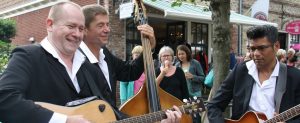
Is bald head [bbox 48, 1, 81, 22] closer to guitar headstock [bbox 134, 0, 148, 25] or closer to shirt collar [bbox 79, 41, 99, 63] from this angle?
shirt collar [bbox 79, 41, 99, 63]

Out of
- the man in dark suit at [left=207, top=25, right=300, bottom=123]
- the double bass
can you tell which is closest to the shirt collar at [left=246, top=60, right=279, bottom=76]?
the man in dark suit at [left=207, top=25, right=300, bottom=123]

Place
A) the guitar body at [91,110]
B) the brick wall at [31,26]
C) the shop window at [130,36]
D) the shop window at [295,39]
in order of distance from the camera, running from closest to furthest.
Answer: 1. the guitar body at [91,110]
2. the shop window at [130,36]
3. the brick wall at [31,26]
4. the shop window at [295,39]

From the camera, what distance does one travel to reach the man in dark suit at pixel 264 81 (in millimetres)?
3410

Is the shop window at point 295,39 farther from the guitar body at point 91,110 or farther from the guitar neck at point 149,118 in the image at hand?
the guitar body at point 91,110

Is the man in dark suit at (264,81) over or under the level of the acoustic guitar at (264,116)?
over

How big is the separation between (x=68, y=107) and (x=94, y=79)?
53 cm

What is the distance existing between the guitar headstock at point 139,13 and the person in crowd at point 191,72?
2.89m

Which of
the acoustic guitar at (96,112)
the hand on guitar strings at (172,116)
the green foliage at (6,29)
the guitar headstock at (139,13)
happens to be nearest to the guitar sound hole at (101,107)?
the acoustic guitar at (96,112)

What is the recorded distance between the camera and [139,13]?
3.97m

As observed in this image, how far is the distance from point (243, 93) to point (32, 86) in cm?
200

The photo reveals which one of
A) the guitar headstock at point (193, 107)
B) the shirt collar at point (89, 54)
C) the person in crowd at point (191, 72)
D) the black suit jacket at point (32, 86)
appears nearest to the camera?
the black suit jacket at point (32, 86)

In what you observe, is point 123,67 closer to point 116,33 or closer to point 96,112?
point 96,112

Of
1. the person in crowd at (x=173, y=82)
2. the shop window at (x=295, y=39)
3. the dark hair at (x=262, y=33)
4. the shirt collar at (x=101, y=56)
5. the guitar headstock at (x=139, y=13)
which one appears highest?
the guitar headstock at (x=139, y=13)

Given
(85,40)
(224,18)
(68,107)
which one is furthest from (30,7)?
(68,107)
